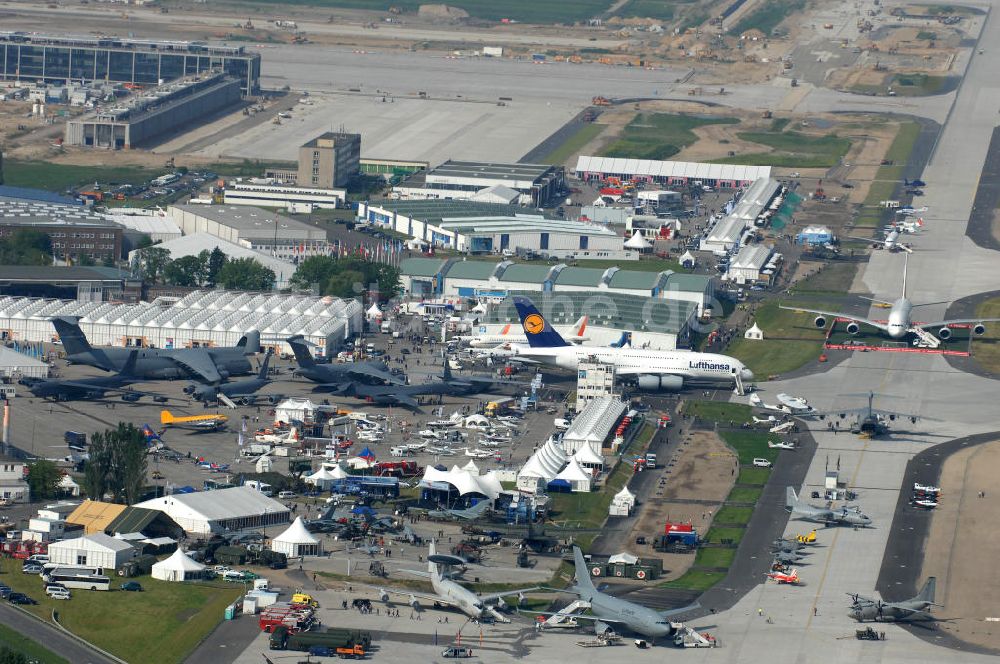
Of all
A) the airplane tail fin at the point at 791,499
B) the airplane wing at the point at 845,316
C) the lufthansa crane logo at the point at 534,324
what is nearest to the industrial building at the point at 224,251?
the lufthansa crane logo at the point at 534,324

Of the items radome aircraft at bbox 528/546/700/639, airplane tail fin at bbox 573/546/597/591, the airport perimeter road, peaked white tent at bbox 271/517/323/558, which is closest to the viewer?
the airport perimeter road

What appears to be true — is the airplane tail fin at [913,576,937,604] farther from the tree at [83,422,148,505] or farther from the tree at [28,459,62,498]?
the tree at [28,459,62,498]

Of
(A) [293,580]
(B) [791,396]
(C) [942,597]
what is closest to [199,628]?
(A) [293,580]

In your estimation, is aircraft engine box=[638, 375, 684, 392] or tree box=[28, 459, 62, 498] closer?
tree box=[28, 459, 62, 498]

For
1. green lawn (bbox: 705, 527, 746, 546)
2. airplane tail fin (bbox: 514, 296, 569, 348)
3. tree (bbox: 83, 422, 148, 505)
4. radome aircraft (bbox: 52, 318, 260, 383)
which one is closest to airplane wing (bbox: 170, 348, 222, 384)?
radome aircraft (bbox: 52, 318, 260, 383)

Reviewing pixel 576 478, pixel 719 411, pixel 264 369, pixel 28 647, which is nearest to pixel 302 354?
pixel 264 369

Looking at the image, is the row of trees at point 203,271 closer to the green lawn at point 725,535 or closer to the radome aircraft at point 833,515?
the green lawn at point 725,535

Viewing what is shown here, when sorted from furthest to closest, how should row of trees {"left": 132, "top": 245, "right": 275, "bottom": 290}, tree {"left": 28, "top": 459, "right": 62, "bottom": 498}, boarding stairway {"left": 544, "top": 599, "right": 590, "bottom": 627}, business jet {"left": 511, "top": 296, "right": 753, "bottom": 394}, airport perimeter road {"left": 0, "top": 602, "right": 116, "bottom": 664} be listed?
row of trees {"left": 132, "top": 245, "right": 275, "bottom": 290}
business jet {"left": 511, "top": 296, "right": 753, "bottom": 394}
tree {"left": 28, "top": 459, "right": 62, "bottom": 498}
boarding stairway {"left": 544, "top": 599, "right": 590, "bottom": 627}
airport perimeter road {"left": 0, "top": 602, "right": 116, "bottom": 664}

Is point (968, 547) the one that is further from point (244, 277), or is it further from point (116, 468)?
point (244, 277)

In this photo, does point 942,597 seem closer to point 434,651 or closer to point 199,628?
point 434,651
